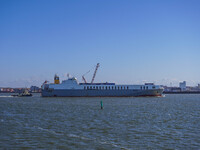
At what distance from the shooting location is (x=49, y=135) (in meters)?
19.5

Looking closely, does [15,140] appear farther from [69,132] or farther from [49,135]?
[69,132]

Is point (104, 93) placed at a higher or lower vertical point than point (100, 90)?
lower

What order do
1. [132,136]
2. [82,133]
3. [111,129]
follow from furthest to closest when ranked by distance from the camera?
[111,129]
[82,133]
[132,136]

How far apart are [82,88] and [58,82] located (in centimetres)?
1286

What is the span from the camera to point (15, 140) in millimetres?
17906

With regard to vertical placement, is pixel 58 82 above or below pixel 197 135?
above

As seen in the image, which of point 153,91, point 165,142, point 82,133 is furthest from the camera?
point 153,91

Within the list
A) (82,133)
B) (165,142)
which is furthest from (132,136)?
(82,133)

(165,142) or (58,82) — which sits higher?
(58,82)

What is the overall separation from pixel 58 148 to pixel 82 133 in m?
4.47

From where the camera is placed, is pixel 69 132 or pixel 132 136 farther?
pixel 69 132

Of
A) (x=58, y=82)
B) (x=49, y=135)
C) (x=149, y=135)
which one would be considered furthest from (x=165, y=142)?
(x=58, y=82)

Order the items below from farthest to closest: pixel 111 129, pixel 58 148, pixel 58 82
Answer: pixel 58 82
pixel 111 129
pixel 58 148

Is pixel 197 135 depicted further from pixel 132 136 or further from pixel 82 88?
pixel 82 88
